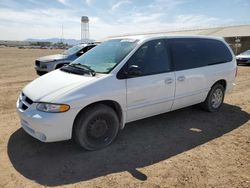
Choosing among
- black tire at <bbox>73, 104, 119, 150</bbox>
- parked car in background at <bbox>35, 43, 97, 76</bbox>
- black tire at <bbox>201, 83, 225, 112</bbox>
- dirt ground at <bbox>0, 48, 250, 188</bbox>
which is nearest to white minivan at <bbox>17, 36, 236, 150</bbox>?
black tire at <bbox>73, 104, 119, 150</bbox>

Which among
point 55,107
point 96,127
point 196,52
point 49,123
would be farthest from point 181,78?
point 49,123

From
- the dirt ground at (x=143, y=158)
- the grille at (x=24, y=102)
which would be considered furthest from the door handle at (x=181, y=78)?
the grille at (x=24, y=102)

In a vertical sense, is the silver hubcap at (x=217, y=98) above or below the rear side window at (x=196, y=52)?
below

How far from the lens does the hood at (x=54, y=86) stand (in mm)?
3689

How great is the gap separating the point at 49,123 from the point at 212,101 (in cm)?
409

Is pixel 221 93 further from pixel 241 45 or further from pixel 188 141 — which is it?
pixel 241 45

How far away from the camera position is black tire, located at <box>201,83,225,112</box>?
19.4 feet

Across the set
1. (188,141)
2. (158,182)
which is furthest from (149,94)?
(158,182)

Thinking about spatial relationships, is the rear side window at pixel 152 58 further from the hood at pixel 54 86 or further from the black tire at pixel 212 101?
the black tire at pixel 212 101

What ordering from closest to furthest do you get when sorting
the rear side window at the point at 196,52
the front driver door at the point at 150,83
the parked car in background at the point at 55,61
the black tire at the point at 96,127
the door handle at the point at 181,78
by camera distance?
the black tire at the point at 96,127, the front driver door at the point at 150,83, the door handle at the point at 181,78, the rear side window at the point at 196,52, the parked car in background at the point at 55,61

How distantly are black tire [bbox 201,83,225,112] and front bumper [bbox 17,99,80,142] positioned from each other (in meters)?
3.49

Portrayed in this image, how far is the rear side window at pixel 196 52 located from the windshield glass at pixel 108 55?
3.18 feet

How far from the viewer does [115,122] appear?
4.18 meters

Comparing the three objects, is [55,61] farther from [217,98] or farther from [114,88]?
[114,88]
